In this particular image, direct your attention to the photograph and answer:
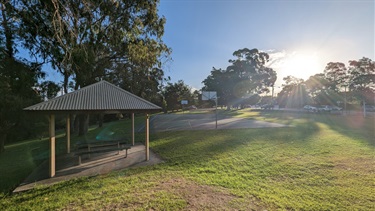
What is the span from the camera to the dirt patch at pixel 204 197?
327cm

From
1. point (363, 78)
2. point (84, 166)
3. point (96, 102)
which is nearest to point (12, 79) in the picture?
point (96, 102)

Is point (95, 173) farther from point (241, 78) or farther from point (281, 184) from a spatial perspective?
point (241, 78)

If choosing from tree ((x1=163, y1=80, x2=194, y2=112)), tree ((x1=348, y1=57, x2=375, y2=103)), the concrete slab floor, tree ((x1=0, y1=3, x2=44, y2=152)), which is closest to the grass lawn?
the concrete slab floor

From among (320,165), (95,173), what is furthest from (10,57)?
(320,165)

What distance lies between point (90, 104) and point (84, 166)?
209cm

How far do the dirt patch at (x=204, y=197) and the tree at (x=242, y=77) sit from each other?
35245mm

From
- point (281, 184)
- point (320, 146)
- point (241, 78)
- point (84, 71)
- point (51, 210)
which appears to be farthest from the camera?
point (241, 78)

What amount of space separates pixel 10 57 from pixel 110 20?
5274 mm

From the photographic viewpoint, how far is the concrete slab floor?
471cm

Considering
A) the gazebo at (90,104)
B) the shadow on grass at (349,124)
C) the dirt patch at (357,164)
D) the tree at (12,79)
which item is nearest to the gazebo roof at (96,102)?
the gazebo at (90,104)

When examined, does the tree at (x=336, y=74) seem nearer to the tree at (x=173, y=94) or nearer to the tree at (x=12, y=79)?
the tree at (x=173, y=94)

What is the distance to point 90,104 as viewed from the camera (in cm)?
537

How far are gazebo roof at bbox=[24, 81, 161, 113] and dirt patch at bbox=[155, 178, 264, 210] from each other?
A: 273 cm

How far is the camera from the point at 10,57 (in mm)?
8000
